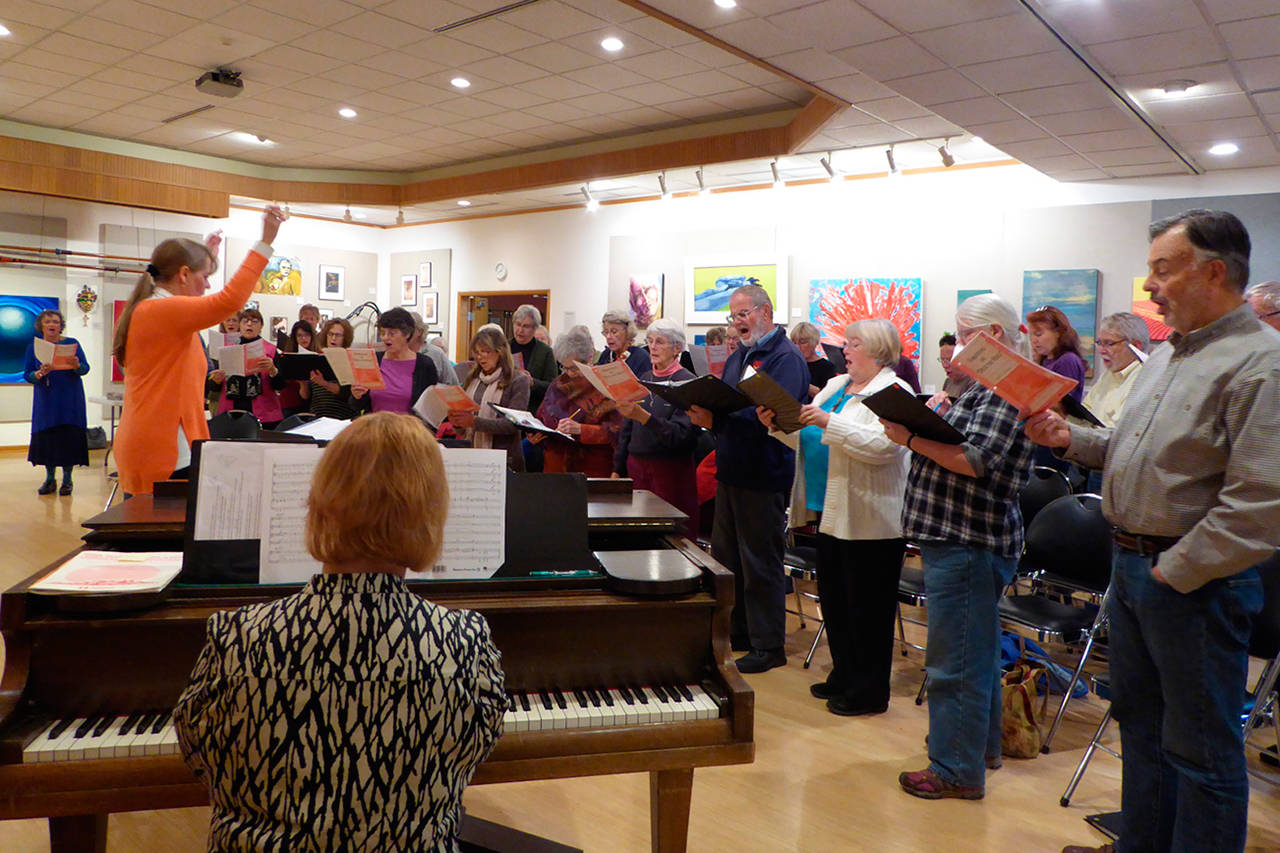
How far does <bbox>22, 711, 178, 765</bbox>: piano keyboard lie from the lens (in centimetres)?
166

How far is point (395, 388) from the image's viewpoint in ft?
16.9

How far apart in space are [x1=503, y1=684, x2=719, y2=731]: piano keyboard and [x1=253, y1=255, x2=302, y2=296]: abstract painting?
11819 mm

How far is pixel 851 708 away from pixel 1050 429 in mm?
1766

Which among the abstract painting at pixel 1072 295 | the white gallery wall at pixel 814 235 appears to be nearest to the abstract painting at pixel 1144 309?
the white gallery wall at pixel 814 235

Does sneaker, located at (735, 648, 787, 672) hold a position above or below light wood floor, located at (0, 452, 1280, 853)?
above

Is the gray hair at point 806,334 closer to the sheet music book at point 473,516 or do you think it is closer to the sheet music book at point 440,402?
the sheet music book at point 440,402

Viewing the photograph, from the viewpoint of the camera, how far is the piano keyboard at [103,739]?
5.46 ft

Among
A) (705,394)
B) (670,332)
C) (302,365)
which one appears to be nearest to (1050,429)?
(705,394)

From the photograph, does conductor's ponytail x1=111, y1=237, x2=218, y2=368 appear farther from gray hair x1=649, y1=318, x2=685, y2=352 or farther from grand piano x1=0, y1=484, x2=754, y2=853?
gray hair x1=649, y1=318, x2=685, y2=352

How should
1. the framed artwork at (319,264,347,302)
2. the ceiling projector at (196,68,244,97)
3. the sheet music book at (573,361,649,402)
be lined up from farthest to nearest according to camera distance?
1. the framed artwork at (319,264,347,302)
2. the ceiling projector at (196,68,244,97)
3. the sheet music book at (573,361,649,402)

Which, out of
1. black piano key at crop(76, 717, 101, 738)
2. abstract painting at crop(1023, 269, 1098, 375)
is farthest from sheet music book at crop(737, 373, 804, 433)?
abstract painting at crop(1023, 269, 1098, 375)

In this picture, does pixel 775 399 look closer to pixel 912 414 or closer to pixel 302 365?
pixel 912 414

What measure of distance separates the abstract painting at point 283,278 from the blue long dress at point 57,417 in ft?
16.0

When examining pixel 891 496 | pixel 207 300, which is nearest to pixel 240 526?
pixel 207 300
